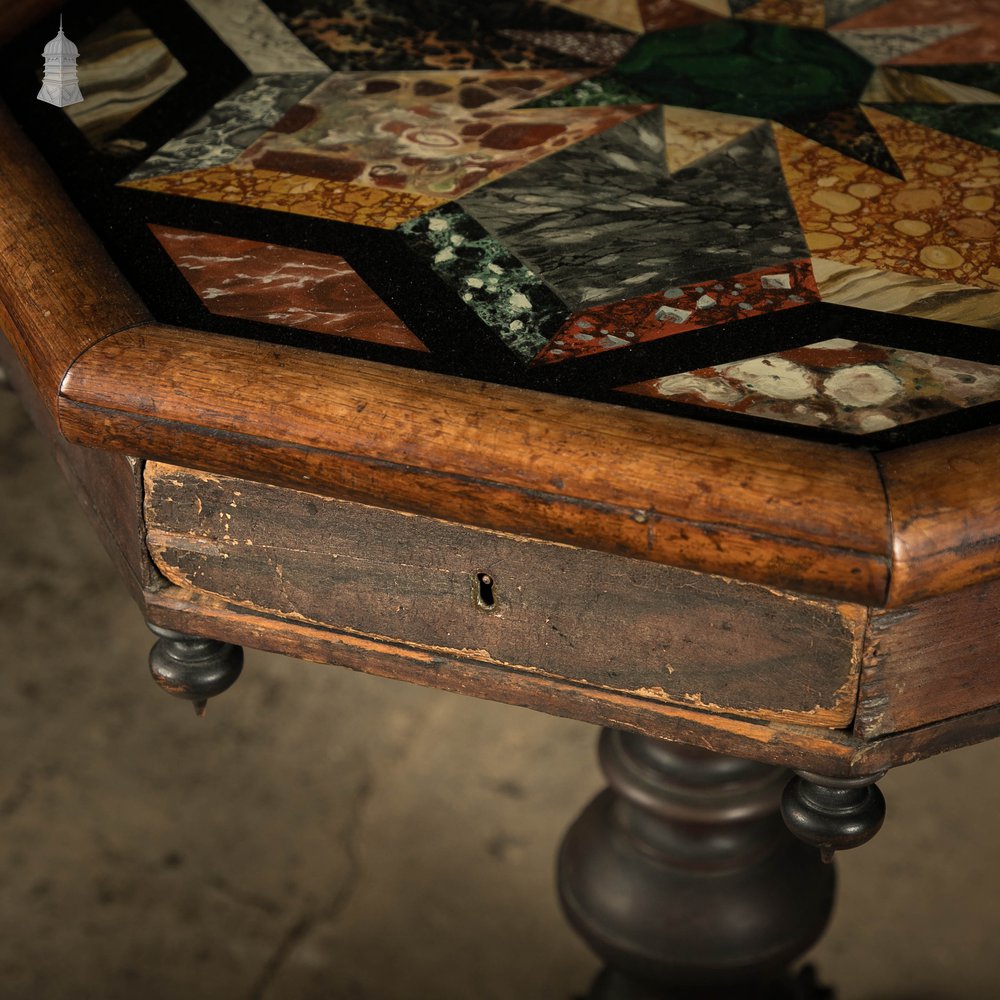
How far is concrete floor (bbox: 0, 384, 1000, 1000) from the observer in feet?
5.16

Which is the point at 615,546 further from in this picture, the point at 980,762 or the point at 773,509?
the point at 980,762

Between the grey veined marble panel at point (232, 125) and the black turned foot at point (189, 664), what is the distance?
0.29m

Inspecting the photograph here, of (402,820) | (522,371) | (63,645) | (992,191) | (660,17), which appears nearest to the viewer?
(522,371)

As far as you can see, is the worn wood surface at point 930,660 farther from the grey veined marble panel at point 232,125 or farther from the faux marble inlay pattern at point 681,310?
the grey veined marble panel at point 232,125

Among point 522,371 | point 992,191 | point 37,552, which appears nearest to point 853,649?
point 522,371

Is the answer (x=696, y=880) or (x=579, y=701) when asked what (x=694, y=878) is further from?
(x=579, y=701)

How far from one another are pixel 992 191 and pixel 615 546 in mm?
402

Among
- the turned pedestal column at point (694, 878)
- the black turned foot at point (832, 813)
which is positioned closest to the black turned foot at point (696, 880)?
the turned pedestal column at point (694, 878)

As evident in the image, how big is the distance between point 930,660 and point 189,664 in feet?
1.35

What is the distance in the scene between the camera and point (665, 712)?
78 cm

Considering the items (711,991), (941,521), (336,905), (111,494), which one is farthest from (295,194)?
(336,905)

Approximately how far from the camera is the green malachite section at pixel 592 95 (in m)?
1.04

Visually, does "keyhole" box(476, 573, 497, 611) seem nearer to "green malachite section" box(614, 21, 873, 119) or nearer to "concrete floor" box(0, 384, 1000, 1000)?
"green malachite section" box(614, 21, 873, 119)

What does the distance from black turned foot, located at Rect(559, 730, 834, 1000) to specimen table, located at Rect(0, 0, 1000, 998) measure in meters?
0.37
